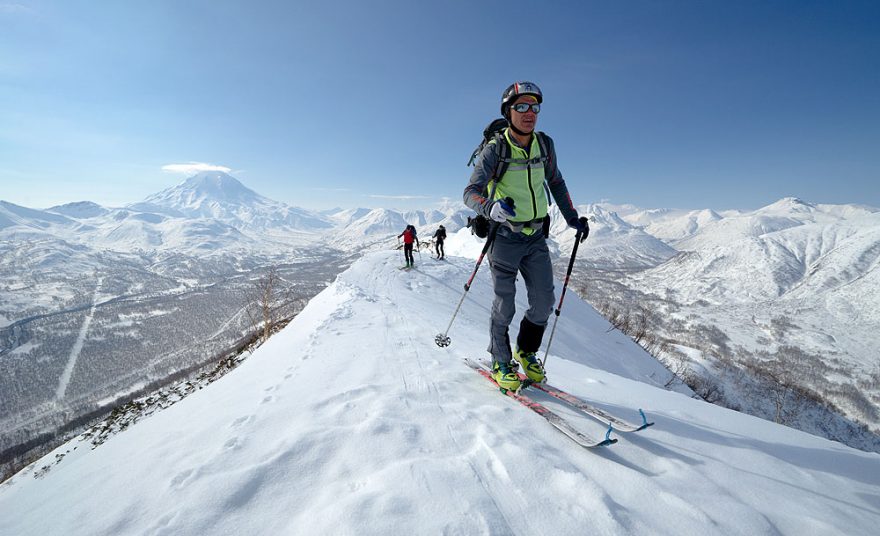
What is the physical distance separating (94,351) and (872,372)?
253m

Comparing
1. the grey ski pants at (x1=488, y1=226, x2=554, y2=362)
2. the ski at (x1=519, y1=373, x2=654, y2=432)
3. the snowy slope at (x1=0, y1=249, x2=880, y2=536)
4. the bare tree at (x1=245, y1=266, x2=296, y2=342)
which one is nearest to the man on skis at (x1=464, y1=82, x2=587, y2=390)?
the grey ski pants at (x1=488, y1=226, x2=554, y2=362)

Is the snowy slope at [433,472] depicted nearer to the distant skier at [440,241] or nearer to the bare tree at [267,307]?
the bare tree at [267,307]

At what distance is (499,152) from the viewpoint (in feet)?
14.6

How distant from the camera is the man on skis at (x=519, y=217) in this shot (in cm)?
442

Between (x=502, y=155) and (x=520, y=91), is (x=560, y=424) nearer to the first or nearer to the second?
(x=502, y=155)

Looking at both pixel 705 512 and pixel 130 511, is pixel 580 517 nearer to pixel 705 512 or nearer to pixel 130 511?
pixel 705 512

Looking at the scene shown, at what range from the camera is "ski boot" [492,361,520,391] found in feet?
14.9

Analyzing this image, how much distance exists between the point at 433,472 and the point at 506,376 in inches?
87.0

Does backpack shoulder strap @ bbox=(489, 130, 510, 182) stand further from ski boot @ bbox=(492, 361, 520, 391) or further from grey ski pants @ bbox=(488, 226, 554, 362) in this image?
ski boot @ bbox=(492, 361, 520, 391)

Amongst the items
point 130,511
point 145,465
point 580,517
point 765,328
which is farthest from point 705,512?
point 765,328

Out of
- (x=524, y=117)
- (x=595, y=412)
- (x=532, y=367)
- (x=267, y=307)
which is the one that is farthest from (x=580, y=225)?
(x=267, y=307)

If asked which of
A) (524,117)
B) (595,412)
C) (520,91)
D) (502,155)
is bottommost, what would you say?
(595,412)

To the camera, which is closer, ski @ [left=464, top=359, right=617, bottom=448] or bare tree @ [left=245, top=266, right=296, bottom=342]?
ski @ [left=464, top=359, right=617, bottom=448]

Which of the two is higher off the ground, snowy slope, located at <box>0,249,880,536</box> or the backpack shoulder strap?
the backpack shoulder strap
